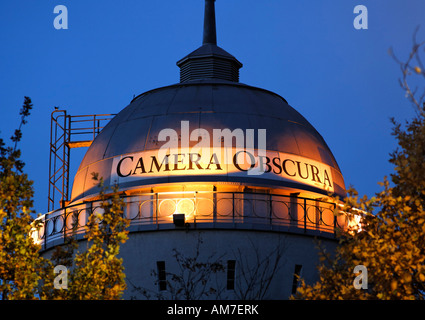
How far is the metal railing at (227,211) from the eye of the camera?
29.6m

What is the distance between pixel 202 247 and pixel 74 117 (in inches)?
514

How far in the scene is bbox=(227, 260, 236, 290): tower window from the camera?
29031 millimetres

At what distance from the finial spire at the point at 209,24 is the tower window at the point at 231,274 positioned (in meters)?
13.1

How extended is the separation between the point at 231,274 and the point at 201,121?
18.2 ft

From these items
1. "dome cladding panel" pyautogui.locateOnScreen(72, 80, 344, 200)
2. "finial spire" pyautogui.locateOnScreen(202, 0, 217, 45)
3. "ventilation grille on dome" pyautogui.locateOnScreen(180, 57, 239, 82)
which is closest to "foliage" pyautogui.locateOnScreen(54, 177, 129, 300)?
"dome cladding panel" pyautogui.locateOnScreen(72, 80, 344, 200)

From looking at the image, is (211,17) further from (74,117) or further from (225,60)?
(74,117)

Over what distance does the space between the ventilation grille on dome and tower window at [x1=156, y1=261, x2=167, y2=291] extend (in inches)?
388

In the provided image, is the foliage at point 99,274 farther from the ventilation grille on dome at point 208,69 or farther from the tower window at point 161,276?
the ventilation grille on dome at point 208,69

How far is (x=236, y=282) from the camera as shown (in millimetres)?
28953

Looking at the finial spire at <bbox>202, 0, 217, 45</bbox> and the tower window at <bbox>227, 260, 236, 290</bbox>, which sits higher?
the finial spire at <bbox>202, 0, 217, 45</bbox>

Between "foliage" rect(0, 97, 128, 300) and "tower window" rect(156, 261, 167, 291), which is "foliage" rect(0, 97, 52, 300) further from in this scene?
"tower window" rect(156, 261, 167, 291)

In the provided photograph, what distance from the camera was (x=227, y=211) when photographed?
29.8 meters

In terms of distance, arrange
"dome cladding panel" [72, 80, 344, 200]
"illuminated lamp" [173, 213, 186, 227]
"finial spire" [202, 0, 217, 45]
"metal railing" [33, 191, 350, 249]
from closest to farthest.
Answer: "illuminated lamp" [173, 213, 186, 227], "metal railing" [33, 191, 350, 249], "dome cladding panel" [72, 80, 344, 200], "finial spire" [202, 0, 217, 45]

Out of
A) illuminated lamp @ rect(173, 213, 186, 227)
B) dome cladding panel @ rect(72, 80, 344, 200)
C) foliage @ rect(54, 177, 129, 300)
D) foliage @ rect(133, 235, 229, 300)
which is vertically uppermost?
dome cladding panel @ rect(72, 80, 344, 200)
